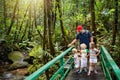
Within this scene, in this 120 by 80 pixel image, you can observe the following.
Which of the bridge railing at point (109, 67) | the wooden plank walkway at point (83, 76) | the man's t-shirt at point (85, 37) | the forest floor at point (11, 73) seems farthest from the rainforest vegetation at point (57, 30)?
the bridge railing at point (109, 67)

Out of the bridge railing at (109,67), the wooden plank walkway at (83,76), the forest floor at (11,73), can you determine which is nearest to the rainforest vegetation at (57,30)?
the forest floor at (11,73)

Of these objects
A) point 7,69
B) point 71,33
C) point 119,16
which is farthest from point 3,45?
point 119,16

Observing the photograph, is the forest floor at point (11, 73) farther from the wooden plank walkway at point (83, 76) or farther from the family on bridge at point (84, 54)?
the wooden plank walkway at point (83, 76)

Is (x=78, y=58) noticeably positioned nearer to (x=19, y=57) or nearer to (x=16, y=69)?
(x=16, y=69)

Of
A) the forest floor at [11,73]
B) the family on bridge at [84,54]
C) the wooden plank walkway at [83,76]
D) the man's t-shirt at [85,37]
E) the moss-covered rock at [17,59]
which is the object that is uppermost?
the man's t-shirt at [85,37]

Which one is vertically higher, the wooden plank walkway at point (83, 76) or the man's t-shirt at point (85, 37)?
the man's t-shirt at point (85, 37)

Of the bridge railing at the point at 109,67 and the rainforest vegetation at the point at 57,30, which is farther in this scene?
the rainforest vegetation at the point at 57,30

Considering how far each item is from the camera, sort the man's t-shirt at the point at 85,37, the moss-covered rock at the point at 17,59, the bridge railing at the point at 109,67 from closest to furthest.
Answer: the bridge railing at the point at 109,67 → the man's t-shirt at the point at 85,37 → the moss-covered rock at the point at 17,59

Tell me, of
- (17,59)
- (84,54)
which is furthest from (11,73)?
Result: (84,54)

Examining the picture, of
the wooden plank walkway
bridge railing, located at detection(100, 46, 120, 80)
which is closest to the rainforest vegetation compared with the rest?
the wooden plank walkway

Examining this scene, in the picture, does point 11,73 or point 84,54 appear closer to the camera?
point 84,54

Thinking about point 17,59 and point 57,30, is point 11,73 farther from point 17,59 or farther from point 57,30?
point 57,30

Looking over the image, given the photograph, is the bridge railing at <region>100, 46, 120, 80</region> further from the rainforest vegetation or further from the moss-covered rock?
the moss-covered rock

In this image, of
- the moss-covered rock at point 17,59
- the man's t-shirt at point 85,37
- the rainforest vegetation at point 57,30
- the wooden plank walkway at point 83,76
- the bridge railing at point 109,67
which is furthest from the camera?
the moss-covered rock at point 17,59
